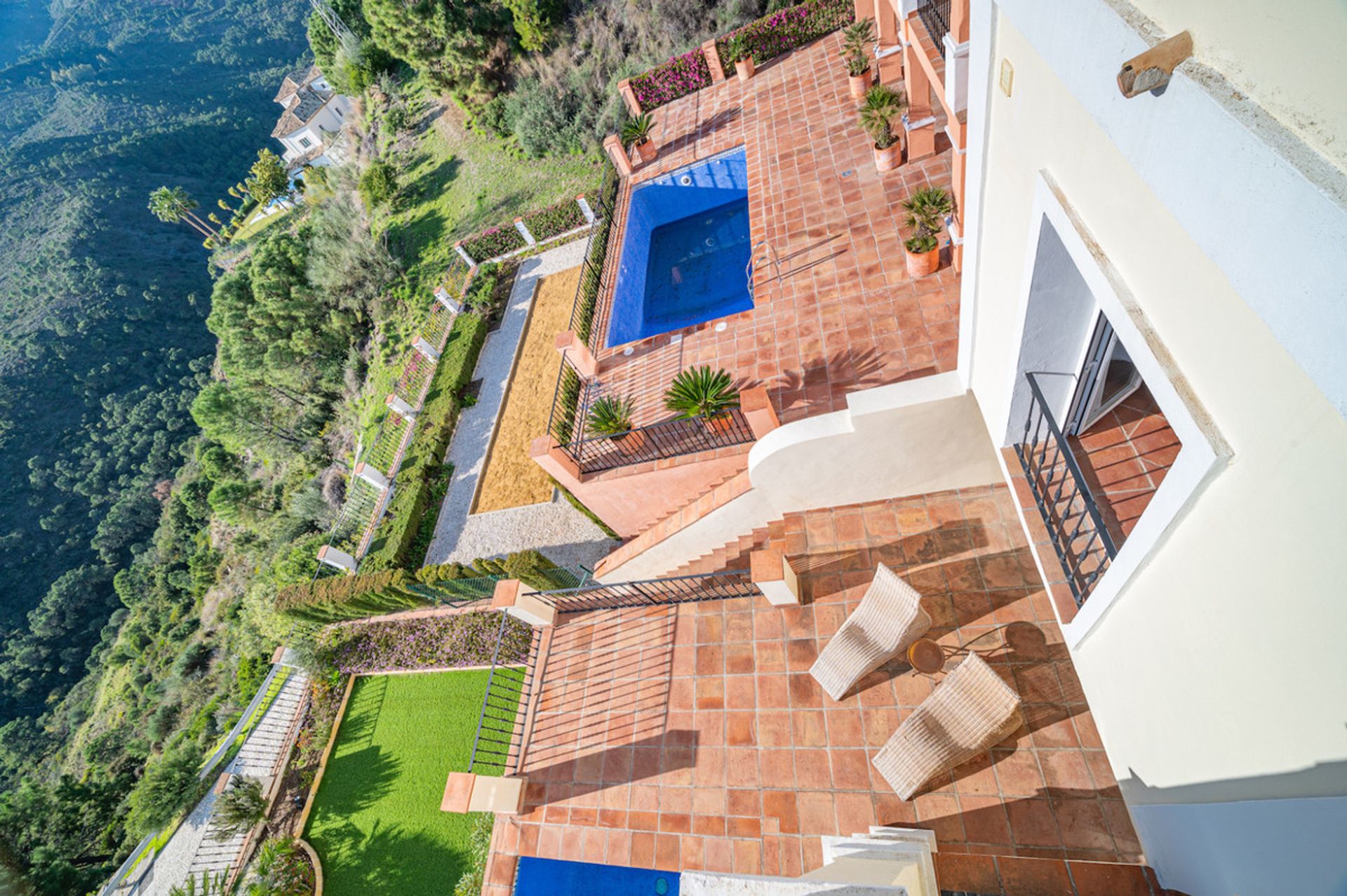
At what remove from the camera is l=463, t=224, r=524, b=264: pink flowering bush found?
20391 millimetres

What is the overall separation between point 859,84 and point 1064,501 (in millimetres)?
11874

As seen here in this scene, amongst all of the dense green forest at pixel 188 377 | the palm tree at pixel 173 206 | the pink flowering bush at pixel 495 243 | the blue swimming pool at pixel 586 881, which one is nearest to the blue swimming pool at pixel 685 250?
the pink flowering bush at pixel 495 243

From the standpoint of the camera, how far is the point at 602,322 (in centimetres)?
1305

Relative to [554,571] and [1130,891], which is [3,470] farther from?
[1130,891]

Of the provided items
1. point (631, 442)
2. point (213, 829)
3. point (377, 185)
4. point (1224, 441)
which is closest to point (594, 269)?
point (631, 442)

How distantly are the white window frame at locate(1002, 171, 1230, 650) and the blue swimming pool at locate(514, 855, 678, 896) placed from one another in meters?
7.13

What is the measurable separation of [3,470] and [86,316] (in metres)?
14.8

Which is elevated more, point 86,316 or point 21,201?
point 21,201

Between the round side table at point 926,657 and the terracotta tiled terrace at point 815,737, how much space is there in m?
0.26

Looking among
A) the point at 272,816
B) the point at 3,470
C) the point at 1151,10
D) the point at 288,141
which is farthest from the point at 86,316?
the point at 1151,10

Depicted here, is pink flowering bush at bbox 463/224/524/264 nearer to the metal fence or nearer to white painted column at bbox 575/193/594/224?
white painted column at bbox 575/193/594/224

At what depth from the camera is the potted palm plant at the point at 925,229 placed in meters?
8.95

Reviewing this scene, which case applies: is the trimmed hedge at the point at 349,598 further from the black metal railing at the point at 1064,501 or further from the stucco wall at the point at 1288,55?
the stucco wall at the point at 1288,55

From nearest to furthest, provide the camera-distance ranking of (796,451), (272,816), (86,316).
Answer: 1. (796,451)
2. (272,816)
3. (86,316)
